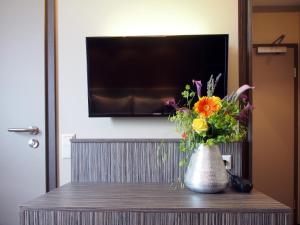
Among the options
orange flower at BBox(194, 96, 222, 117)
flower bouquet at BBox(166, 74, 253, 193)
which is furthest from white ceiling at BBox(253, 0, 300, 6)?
orange flower at BBox(194, 96, 222, 117)

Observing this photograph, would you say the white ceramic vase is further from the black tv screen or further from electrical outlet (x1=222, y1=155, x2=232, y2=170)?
the black tv screen

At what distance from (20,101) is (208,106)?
3.83 ft

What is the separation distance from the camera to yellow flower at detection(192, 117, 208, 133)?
1.19 metres

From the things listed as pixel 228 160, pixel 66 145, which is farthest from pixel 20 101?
pixel 228 160

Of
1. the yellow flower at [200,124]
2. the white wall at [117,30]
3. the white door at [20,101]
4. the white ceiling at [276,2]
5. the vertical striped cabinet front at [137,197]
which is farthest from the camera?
the white ceiling at [276,2]

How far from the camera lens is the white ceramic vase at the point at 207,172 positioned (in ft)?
3.97

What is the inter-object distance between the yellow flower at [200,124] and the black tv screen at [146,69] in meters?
0.37

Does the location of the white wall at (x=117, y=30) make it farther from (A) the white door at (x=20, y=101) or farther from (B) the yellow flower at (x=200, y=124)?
(B) the yellow flower at (x=200, y=124)

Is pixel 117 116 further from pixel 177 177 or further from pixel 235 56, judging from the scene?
pixel 235 56

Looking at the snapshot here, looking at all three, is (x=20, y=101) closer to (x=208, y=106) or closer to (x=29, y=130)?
(x=29, y=130)

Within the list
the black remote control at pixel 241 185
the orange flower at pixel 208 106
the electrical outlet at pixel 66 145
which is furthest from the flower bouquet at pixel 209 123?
the electrical outlet at pixel 66 145

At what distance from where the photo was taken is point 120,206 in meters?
1.04

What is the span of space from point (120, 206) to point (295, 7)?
286 centimetres

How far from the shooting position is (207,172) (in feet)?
3.99
